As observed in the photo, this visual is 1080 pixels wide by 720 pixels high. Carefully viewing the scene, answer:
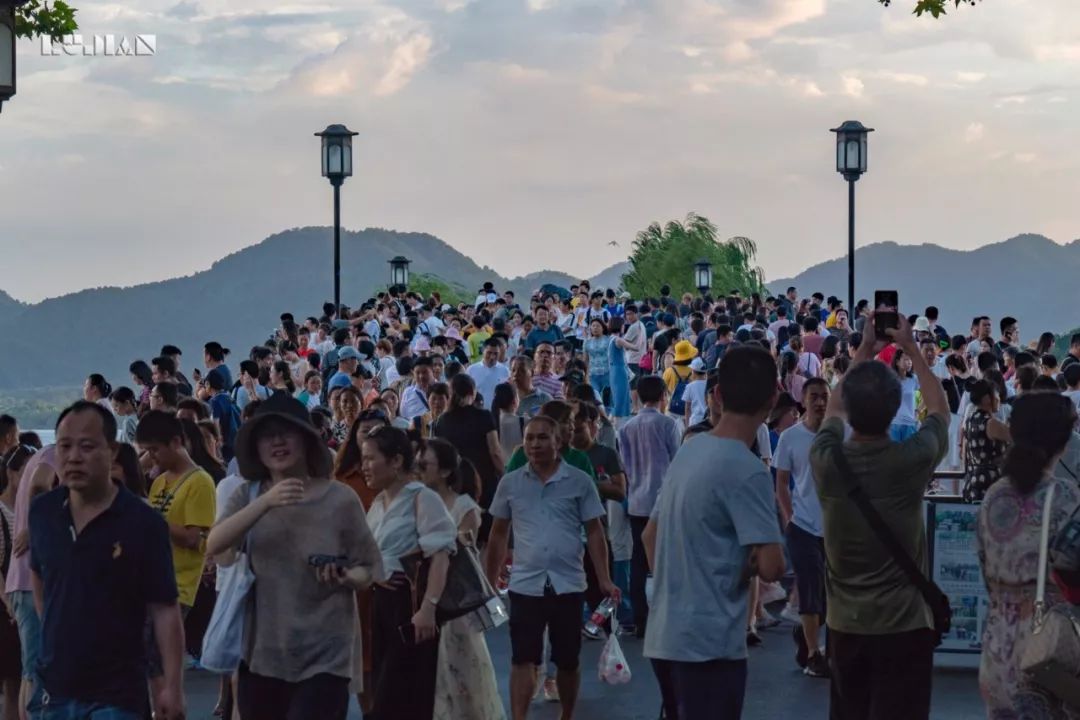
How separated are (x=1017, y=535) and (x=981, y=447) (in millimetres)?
6404

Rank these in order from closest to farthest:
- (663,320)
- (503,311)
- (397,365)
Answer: (397,365) → (663,320) → (503,311)

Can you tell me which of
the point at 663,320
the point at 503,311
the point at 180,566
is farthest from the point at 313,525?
the point at 503,311

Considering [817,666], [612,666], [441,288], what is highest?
[441,288]

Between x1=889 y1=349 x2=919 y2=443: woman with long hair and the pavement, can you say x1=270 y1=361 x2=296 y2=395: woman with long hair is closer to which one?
x1=889 y1=349 x2=919 y2=443: woman with long hair

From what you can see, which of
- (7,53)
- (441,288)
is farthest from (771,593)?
(441,288)

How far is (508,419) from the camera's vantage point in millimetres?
16953

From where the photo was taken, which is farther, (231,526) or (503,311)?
(503,311)

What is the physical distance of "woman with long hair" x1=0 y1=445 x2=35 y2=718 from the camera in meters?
10.5

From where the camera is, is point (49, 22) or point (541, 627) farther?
point (49, 22)

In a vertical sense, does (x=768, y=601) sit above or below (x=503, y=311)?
below

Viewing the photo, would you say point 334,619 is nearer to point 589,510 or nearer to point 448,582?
point 448,582

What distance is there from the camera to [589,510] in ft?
35.4

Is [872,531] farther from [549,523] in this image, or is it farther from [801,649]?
[801,649]

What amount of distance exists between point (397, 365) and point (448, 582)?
13.3 metres
